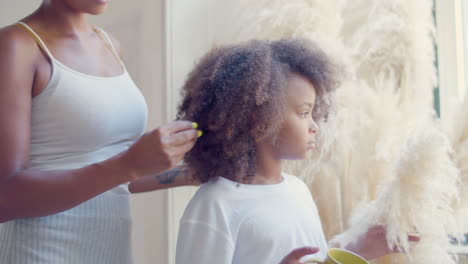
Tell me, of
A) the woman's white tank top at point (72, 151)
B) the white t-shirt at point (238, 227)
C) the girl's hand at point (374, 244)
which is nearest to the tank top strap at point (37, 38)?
the woman's white tank top at point (72, 151)

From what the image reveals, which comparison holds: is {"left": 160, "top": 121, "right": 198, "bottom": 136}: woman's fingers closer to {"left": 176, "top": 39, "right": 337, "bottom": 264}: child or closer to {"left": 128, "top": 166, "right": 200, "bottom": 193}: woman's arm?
{"left": 176, "top": 39, "right": 337, "bottom": 264}: child

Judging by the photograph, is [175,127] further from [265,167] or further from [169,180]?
[169,180]

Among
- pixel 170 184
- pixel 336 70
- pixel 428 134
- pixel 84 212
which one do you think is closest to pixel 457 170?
pixel 428 134

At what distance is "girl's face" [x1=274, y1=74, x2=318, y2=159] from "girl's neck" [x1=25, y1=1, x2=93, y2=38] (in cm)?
39

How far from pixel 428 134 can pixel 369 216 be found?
0.64 feet

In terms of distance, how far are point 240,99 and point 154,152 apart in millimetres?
188

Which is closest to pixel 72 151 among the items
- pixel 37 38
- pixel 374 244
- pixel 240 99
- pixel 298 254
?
pixel 37 38

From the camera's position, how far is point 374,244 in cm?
95

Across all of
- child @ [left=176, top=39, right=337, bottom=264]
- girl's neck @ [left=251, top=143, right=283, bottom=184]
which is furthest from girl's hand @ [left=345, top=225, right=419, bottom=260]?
girl's neck @ [left=251, top=143, right=283, bottom=184]

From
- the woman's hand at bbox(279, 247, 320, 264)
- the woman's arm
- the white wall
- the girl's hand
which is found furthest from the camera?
the white wall

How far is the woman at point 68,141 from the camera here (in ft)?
2.34

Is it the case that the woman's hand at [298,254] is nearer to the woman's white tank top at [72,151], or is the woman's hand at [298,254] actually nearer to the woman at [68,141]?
the woman at [68,141]

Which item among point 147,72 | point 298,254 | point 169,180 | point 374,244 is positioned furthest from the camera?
point 147,72

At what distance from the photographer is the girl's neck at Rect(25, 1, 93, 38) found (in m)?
0.84
